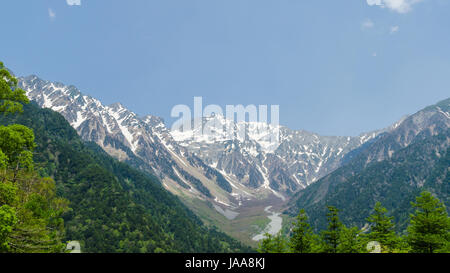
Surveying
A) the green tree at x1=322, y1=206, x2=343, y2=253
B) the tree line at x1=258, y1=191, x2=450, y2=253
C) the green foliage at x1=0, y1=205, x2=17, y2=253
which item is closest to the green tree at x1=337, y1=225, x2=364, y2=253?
the tree line at x1=258, y1=191, x2=450, y2=253

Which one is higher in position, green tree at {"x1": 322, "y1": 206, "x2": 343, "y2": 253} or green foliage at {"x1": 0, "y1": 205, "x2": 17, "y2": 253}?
green foliage at {"x1": 0, "y1": 205, "x2": 17, "y2": 253}

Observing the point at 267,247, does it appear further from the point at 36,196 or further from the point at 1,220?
the point at 1,220

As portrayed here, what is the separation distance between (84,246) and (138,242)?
3820 cm

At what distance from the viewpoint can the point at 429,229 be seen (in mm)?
51000

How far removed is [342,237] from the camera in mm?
57312

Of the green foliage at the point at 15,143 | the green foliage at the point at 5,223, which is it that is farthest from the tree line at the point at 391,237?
the green foliage at the point at 15,143

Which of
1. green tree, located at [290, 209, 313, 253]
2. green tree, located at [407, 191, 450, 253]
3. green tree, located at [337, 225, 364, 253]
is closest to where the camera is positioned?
green tree, located at [407, 191, 450, 253]

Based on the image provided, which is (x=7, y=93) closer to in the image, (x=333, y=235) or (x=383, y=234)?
(x=333, y=235)

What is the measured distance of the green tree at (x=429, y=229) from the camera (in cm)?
4850

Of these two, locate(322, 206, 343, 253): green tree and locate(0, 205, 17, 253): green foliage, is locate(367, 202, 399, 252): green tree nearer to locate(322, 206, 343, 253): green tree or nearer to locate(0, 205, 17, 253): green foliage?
locate(322, 206, 343, 253): green tree

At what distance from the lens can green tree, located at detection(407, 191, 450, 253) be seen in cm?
4850

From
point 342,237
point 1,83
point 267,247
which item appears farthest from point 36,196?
point 342,237

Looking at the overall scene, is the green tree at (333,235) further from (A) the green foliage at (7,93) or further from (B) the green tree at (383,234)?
(A) the green foliage at (7,93)

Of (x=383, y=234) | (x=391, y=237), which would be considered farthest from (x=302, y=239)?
(x=391, y=237)
